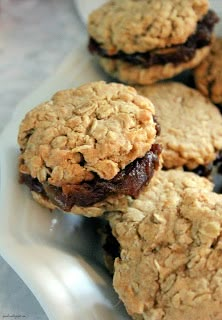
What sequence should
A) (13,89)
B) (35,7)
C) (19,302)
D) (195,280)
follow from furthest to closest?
(35,7)
(13,89)
(19,302)
(195,280)

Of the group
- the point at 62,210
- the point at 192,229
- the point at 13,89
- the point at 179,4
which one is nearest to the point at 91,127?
the point at 62,210

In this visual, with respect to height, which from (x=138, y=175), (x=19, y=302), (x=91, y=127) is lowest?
(x=19, y=302)

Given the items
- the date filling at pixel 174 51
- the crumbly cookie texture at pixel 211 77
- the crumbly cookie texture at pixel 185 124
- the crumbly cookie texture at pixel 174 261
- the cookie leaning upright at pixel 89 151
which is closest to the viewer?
the crumbly cookie texture at pixel 174 261

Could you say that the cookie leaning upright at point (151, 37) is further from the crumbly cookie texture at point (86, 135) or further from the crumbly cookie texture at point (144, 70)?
the crumbly cookie texture at point (86, 135)

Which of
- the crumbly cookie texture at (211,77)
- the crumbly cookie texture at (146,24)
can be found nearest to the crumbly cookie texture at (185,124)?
the crumbly cookie texture at (211,77)

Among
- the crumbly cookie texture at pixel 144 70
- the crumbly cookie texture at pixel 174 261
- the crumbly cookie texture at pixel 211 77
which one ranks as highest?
the crumbly cookie texture at pixel 144 70

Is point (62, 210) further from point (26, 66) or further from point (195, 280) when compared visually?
point (26, 66)
